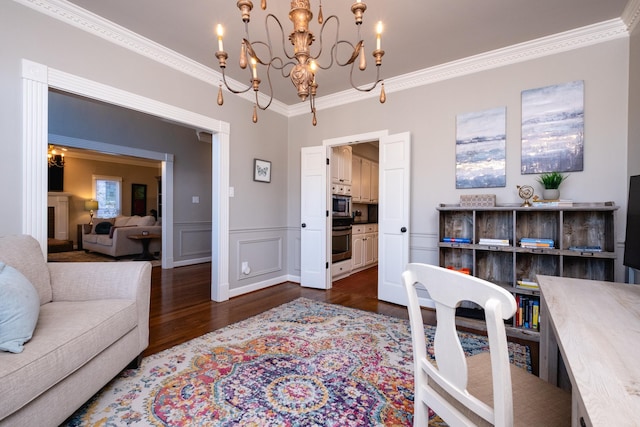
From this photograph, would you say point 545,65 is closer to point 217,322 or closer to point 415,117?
point 415,117

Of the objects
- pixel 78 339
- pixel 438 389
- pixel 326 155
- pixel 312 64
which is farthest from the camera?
pixel 326 155

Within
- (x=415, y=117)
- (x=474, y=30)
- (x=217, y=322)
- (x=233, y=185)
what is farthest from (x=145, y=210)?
(x=474, y=30)

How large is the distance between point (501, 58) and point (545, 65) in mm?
389

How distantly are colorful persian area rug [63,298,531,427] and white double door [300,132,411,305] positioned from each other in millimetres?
889

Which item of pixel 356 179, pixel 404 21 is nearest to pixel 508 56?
pixel 404 21

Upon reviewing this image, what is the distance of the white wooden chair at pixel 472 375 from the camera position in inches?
28.5

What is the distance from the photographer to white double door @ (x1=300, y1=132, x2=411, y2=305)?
3424mm

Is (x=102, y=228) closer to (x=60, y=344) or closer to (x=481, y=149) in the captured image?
(x=60, y=344)

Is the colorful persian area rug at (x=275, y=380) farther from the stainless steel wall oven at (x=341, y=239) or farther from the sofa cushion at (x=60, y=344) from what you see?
the stainless steel wall oven at (x=341, y=239)

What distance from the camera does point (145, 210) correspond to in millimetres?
9438

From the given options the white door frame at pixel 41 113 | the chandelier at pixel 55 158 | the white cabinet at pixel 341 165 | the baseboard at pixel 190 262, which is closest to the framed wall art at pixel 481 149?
the white cabinet at pixel 341 165

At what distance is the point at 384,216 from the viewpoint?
3.58 m

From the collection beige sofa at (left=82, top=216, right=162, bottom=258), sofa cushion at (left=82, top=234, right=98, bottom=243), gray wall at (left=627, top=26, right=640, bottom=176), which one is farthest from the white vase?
sofa cushion at (left=82, top=234, right=98, bottom=243)

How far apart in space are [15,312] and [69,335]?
0.74 ft
